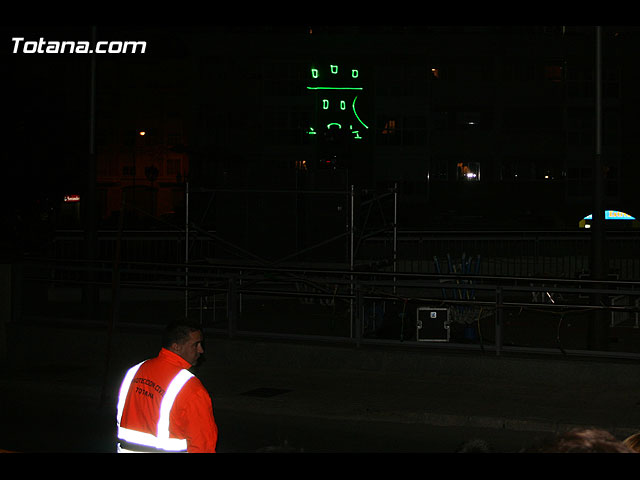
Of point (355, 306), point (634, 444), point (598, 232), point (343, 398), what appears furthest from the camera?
point (355, 306)

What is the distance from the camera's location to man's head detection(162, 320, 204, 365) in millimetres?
5281

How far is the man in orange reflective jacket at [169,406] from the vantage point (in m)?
4.87

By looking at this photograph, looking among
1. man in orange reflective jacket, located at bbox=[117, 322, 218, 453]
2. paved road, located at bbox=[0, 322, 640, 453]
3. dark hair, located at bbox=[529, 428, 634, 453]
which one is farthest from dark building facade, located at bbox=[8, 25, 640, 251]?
dark hair, located at bbox=[529, 428, 634, 453]

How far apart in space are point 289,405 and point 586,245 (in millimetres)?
16055

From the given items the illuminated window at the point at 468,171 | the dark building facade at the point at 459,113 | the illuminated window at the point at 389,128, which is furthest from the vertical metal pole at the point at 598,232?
the illuminated window at the point at 468,171

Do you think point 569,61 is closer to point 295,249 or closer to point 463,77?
point 463,77

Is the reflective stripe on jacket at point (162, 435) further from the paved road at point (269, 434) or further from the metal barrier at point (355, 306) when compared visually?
the metal barrier at point (355, 306)

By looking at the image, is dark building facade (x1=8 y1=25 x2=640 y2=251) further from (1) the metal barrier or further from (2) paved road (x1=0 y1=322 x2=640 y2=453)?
(2) paved road (x1=0 y1=322 x2=640 y2=453)

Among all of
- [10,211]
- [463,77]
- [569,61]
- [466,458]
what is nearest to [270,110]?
[463,77]

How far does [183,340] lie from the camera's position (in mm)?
5305

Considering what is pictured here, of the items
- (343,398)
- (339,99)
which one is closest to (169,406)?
(343,398)

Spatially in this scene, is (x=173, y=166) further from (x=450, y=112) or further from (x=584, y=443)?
(x=584, y=443)

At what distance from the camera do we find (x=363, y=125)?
→ 52.9 ft

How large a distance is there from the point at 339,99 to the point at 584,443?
13.9 meters
